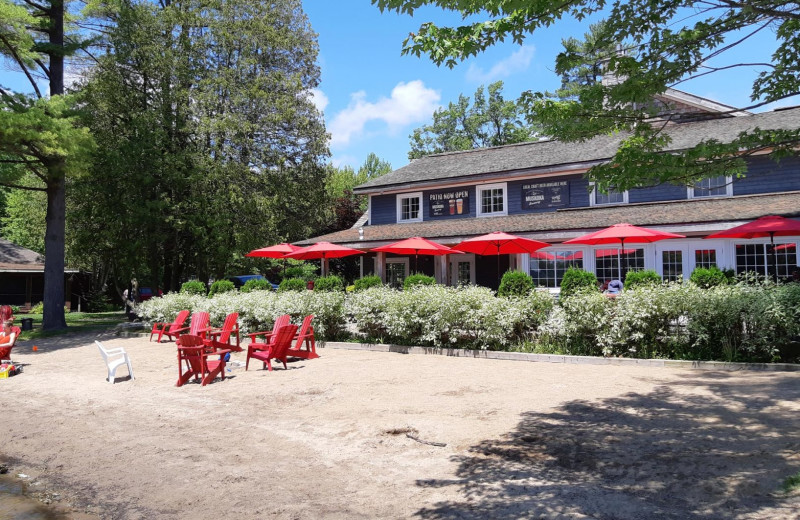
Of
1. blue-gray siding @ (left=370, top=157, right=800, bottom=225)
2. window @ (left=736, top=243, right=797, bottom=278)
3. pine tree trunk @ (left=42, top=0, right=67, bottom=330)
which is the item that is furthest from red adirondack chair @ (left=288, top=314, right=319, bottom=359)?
pine tree trunk @ (left=42, top=0, right=67, bottom=330)

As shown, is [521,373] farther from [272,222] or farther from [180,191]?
[180,191]

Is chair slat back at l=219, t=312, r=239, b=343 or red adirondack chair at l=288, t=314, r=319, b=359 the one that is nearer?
red adirondack chair at l=288, t=314, r=319, b=359

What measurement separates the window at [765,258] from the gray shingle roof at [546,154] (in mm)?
3890

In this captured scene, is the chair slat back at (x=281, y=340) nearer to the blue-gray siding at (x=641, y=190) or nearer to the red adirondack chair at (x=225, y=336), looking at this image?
the red adirondack chair at (x=225, y=336)

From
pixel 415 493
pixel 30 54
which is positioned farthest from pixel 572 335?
pixel 30 54

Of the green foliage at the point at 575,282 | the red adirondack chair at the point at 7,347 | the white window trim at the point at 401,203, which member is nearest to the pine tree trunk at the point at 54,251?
the red adirondack chair at the point at 7,347

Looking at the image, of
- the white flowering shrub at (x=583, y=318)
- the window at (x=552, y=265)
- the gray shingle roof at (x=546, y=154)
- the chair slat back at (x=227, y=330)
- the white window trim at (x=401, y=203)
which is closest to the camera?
the white flowering shrub at (x=583, y=318)

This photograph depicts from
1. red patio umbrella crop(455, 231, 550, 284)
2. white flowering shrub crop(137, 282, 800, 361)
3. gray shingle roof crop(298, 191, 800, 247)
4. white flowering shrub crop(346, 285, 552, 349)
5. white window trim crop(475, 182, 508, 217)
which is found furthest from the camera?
white window trim crop(475, 182, 508, 217)

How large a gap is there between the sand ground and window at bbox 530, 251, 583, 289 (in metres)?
10.2

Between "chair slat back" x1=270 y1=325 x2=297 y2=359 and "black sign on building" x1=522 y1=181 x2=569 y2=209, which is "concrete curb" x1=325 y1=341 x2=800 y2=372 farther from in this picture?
"black sign on building" x1=522 y1=181 x2=569 y2=209

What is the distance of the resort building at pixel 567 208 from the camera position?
1686cm

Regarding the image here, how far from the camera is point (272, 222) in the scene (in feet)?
88.8

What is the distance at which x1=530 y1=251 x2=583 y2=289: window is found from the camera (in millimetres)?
19641

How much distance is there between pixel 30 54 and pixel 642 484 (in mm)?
23936
